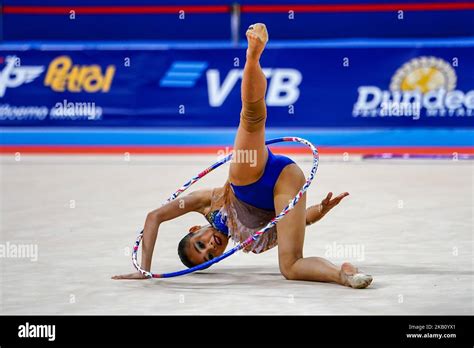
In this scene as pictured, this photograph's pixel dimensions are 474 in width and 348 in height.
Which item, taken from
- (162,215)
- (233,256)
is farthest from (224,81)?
(162,215)

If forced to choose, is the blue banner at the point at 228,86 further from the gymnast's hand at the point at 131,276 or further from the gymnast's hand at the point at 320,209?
the gymnast's hand at the point at 131,276

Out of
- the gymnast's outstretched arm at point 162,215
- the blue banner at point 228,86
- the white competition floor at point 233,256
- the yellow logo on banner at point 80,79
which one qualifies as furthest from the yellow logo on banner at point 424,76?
the gymnast's outstretched arm at point 162,215

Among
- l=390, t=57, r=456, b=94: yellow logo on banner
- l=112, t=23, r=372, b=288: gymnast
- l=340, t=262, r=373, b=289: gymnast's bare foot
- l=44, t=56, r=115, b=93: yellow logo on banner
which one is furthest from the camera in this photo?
l=44, t=56, r=115, b=93: yellow logo on banner

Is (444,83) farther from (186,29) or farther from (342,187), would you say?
(186,29)

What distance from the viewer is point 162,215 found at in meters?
6.05

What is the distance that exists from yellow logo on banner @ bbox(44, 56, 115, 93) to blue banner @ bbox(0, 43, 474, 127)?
1 centimetres

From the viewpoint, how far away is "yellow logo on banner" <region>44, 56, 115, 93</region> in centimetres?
1420

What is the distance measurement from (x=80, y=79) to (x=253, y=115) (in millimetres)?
8794

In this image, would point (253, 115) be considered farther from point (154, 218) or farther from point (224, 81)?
point (224, 81)

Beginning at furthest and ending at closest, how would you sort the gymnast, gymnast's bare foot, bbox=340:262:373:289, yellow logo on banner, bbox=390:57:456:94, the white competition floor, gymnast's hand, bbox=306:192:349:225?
yellow logo on banner, bbox=390:57:456:94, gymnast's hand, bbox=306:192:349:225, the gymnast, gymnast's bare foot, bbox=340:262:373:289, the white competition floor

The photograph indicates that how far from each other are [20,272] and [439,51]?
854cm

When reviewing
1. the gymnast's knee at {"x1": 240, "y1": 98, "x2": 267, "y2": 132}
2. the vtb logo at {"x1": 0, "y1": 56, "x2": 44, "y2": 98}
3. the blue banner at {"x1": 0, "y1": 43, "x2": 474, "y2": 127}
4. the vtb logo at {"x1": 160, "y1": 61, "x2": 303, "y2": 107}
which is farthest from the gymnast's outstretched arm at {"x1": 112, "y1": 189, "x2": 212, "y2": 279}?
the vtb logo at {"x1": 0, "y1": 56, "x2": 44, "y2": 98}

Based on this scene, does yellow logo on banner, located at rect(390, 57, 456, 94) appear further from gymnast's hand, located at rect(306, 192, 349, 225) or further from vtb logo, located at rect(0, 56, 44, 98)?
gymnast's hand, located at rect(306, 192, 349, 225)
